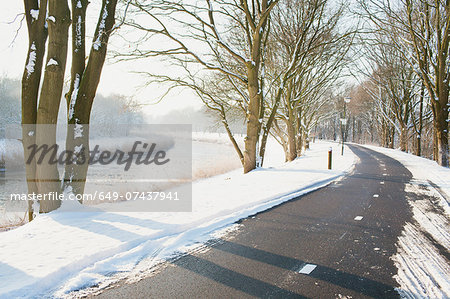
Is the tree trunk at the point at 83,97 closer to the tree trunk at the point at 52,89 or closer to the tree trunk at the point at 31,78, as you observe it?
the tree trunk at the point at 52,89

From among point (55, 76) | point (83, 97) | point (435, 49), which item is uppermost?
point (435, 49)

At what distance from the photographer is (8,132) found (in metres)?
29.5

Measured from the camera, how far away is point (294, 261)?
3771mm

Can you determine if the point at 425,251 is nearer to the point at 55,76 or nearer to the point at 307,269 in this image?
the point at 307,269

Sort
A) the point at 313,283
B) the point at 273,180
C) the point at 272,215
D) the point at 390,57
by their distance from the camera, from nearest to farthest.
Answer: the point at 313,283
the point at 272,215
the point at 273,180
the point at 390,57

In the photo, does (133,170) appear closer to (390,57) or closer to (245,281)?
(245,281)

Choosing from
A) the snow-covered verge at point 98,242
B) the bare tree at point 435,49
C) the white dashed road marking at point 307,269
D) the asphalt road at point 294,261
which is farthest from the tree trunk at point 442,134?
the white dashed road marking at point 307,269

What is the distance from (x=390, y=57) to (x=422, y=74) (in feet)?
38.4

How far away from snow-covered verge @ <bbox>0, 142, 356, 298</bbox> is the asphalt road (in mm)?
400

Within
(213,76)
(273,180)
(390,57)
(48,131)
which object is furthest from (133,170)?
(390,57)

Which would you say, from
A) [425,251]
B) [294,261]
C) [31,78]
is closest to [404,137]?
[425,251]

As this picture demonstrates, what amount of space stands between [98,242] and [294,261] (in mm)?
2778

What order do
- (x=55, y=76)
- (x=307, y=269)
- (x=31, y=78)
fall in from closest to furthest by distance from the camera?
(x=307, y=269)
(x=55, y=76)
(x=31, y=78)

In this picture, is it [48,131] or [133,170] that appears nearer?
[48,131]
